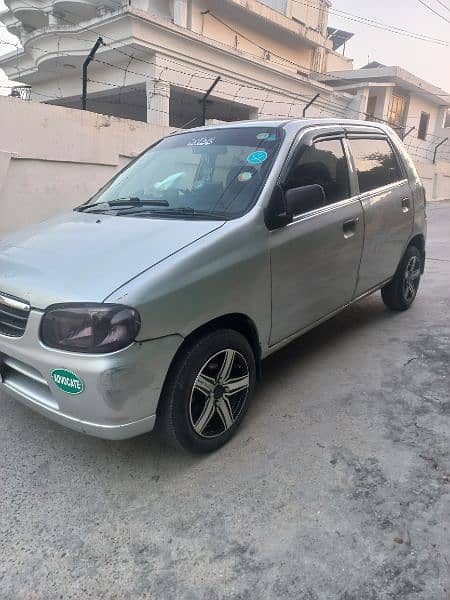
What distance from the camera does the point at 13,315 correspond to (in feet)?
8.07

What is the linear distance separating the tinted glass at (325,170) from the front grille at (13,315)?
5.89 ft

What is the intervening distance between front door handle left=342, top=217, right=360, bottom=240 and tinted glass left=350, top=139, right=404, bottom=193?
1.14 ft

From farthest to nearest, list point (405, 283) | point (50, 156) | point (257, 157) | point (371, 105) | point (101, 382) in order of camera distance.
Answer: point (371, 105) < point (50, 156) < point (405, 283) < point (257, 157) < point (101, 382)

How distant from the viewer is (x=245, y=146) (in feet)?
11.0

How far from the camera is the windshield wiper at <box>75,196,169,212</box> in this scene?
3.25 metres

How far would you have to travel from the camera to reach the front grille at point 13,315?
240cm

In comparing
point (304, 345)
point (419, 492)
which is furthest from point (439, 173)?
point (419, 492)

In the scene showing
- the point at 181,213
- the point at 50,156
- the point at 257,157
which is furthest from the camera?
the point at 50,156

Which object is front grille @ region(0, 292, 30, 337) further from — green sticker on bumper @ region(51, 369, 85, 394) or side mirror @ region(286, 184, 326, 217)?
side mirror @ region(286, 184, 326, 217)

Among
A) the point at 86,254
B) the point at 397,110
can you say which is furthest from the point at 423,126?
the point at 86,254

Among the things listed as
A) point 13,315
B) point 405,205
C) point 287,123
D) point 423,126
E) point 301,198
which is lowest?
point 13,315

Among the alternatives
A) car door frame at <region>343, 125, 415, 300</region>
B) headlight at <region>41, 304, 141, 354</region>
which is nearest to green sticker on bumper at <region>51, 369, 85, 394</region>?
headlight at <region>41, 304, 141, 354</region>

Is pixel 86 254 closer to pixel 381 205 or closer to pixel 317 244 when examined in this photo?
pixel 317 244

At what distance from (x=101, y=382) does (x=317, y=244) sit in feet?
6.07
